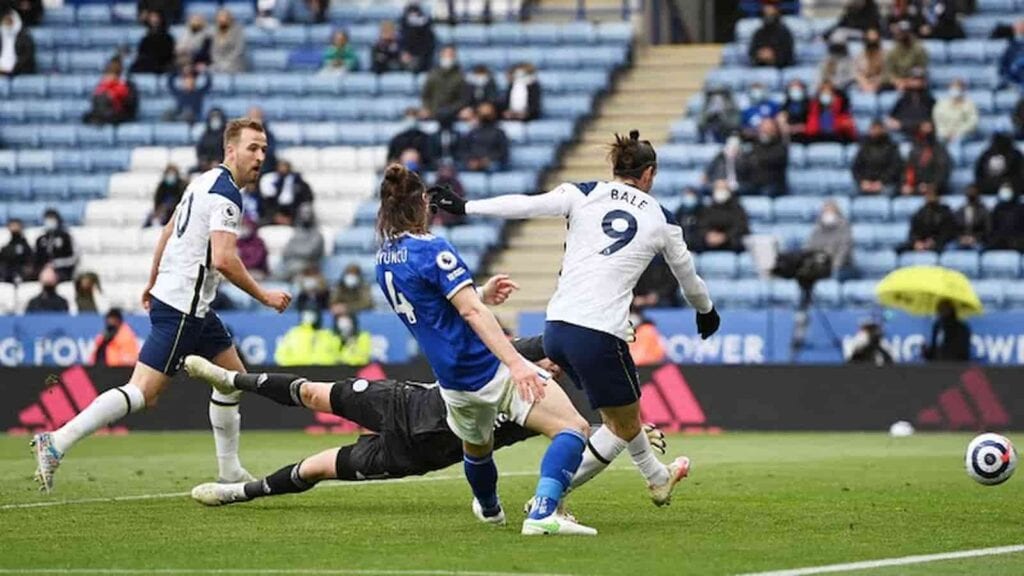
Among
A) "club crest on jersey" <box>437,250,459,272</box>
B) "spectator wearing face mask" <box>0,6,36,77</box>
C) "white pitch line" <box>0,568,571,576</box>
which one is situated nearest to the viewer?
"white pitch line" <box>0,568,571,576</box>

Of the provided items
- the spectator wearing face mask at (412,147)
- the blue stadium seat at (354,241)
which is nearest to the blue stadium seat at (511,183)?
the spectator wearing face mask at (412,147)

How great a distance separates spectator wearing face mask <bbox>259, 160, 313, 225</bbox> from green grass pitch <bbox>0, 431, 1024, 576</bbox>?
10.4 meters

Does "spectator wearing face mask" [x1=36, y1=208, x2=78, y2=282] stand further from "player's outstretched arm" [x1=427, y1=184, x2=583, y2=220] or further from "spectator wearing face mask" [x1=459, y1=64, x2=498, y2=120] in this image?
"player's outstretched arm" [x1=427, y1=184, x2=583, y2=220]

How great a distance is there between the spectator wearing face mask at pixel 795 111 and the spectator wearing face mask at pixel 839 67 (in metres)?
0.57

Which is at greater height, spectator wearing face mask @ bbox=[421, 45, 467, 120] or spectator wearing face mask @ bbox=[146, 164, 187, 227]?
spectator wearing face mask @ bbox=[421, 45, 467, 120]

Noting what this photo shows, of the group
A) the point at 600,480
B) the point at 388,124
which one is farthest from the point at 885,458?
the point at 388,124

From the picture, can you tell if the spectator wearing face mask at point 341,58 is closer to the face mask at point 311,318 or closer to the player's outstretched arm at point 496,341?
the face mask at point 311,318

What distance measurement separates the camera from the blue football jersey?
1038 cm

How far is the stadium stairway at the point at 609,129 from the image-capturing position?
26.6 meters

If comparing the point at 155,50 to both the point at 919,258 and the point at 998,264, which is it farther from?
the point at 998,264

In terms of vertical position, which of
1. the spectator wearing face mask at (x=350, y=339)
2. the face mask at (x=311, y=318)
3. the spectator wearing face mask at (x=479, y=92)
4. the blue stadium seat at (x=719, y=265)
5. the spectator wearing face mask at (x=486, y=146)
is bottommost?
the spectator wearing face mask at (x=350, y=339)

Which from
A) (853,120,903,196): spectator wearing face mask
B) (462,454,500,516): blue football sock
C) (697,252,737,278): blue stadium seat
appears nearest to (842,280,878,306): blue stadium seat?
(697,252,737,278): blue stadium seat

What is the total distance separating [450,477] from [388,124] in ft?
49.1

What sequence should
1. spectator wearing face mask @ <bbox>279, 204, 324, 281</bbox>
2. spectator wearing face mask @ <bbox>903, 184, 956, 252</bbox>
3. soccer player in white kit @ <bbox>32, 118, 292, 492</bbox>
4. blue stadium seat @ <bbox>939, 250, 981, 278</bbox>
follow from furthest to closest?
spectator wearing face mask @ <bbox>279, 204, 324, 281</bbox> < spectator wearing face mask @ <bbox>903, 184, 956, 252</bbox> < blue stadium seat @ <bbox>939, 250, 981, 278</bbox> < soccer player in white kit @ <bbox>32, 118, 292, 492</bbox>
